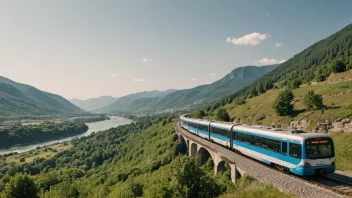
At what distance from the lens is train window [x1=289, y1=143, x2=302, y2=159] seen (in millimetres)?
19219

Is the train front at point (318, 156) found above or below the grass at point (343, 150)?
above

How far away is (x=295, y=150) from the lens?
19.6m

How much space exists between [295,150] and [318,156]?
1.56m

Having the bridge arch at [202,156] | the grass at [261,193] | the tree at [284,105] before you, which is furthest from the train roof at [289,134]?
the tree at [284,105]

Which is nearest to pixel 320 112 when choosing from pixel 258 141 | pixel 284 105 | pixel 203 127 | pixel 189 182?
pixel 284 105

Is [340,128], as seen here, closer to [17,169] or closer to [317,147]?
[317,147]

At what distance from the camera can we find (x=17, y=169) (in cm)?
8925

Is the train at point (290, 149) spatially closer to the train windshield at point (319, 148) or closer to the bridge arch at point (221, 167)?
the train windshield at point (319, 148)

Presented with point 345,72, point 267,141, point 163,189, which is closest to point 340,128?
point 267,141

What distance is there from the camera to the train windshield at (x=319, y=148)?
18859mm

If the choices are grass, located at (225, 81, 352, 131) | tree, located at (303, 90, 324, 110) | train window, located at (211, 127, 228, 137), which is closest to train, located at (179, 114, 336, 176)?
train window, located at (211, 127, 228, 137)

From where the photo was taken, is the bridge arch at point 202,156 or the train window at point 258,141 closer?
the train window at point 258,141

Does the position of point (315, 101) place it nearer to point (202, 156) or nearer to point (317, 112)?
point (317, 112)

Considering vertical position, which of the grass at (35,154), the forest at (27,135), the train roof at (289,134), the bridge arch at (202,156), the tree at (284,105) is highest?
the tree at (284,105)
